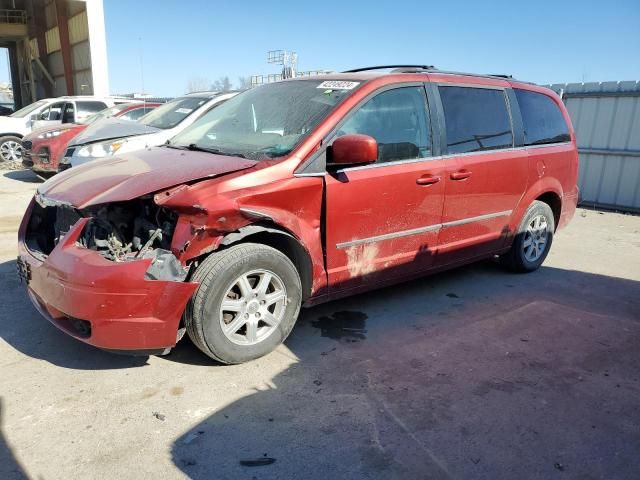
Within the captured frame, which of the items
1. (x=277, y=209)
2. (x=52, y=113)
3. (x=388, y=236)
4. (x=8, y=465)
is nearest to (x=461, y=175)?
(x=388, y=236)

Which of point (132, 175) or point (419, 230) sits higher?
point (132, 175)

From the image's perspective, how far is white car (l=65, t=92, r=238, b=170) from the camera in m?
7.14

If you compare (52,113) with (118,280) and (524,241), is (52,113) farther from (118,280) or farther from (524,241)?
(524,241)

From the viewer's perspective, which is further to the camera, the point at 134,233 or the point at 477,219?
the point at 477,219

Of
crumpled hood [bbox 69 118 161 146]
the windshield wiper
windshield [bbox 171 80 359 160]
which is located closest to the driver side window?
crumpled hood [bbox 69 118 161 146]

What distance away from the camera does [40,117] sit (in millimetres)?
12484

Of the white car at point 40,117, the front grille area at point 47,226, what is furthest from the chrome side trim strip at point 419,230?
the white car at point 40,117

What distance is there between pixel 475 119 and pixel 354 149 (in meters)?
1.64

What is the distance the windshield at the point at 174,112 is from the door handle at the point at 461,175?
4.89m

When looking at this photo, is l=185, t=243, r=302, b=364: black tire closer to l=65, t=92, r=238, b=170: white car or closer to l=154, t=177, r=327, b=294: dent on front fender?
l=154, t=177, r=327, b=294: dent on front fender

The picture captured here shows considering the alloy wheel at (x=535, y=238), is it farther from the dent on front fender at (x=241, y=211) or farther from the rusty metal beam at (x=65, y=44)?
the rusty metal beam at (x=65, y=44)

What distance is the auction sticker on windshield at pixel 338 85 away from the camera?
362 cm

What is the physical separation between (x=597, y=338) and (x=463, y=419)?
1715 mm

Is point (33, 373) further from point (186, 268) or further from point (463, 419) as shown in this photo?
point (463, 419)
